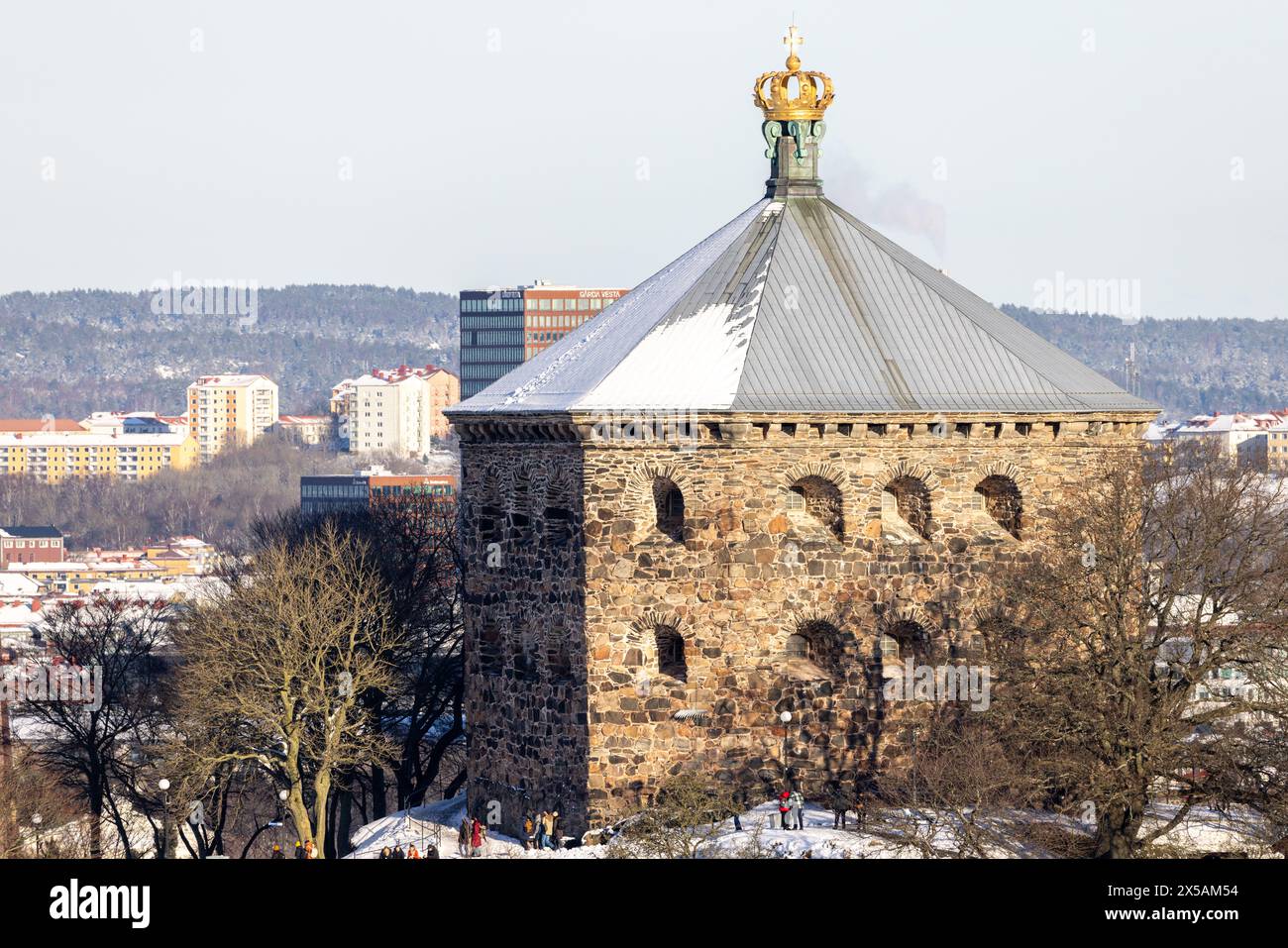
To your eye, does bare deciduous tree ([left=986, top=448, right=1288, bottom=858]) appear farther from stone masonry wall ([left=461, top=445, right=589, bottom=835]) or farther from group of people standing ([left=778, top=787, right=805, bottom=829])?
stone masonry wall ([left=461, top=445, right=589, bottom=835])

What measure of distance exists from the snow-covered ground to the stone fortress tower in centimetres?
183

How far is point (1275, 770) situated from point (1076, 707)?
9.81 ft

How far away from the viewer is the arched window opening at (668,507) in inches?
1698

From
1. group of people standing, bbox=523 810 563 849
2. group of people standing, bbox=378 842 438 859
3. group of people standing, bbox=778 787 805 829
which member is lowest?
group of people standing, bbox=378 842 438 859

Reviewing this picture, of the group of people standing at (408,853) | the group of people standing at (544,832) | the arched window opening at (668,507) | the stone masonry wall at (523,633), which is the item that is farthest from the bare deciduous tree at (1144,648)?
the group of people standing at (408,853)

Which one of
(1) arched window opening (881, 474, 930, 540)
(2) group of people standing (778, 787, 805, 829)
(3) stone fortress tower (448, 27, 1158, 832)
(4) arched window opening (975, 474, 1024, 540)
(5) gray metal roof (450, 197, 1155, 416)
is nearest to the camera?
(2) group of people standing (778, 787, 805, 829)

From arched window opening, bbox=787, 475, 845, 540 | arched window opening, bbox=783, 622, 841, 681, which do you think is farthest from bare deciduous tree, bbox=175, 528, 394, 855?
arched window opening, bbox=787, 475, 845, 540

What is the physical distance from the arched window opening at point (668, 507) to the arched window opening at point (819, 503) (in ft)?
6.04

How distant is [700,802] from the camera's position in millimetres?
41875

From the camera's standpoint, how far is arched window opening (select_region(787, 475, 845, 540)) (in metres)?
43.4

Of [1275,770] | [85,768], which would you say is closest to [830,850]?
[1275,770]

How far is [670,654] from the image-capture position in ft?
143
